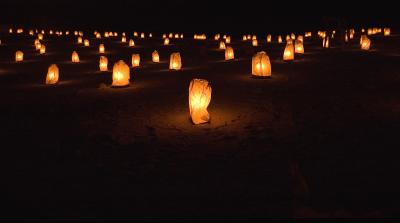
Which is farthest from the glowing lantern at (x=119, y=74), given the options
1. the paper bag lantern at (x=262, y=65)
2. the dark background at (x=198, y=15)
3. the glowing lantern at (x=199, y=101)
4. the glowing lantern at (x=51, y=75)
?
the dark background at (x=198, y=15)

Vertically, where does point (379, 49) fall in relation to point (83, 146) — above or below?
above

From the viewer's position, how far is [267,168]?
17.3 ft

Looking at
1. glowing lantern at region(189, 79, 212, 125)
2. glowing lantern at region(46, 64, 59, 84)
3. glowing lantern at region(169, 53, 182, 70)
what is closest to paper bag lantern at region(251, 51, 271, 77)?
glowing lantern at region(169, 53, 182, 70)

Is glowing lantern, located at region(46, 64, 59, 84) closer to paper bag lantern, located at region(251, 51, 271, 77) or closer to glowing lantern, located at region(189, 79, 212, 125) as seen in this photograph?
paper bag lantern, located at region(251, 51, 271, 77)

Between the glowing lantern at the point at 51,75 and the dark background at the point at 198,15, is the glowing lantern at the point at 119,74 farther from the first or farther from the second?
the dark background at the point at 198,15

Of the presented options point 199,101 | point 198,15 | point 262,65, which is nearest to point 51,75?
point 262,65

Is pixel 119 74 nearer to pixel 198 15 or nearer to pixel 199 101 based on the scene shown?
pixel 199 101

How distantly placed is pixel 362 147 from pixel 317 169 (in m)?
1.20

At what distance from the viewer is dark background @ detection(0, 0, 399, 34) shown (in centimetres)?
3569

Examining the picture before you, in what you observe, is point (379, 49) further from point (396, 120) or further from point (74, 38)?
point (74, 38)

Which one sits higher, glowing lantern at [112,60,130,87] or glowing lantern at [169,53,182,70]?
glowing lantern at [169,53,182,70]

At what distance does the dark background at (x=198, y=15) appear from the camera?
35688 mm

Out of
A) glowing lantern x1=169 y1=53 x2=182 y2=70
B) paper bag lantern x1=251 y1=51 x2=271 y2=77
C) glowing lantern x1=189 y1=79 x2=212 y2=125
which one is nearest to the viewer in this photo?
glowing lantern x1=189 y1=79 x2=212 y2=125

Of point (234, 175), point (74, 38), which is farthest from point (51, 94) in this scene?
point (74, 38)
